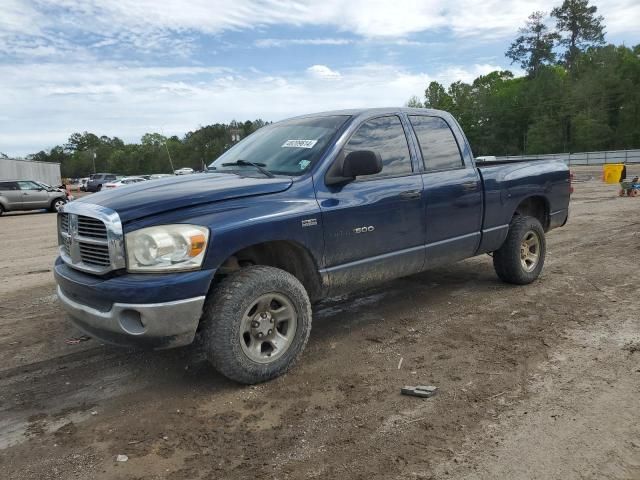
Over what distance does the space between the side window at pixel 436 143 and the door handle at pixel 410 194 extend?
0.37 m

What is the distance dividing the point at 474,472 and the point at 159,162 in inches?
4603

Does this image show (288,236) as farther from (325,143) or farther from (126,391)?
(126,391)

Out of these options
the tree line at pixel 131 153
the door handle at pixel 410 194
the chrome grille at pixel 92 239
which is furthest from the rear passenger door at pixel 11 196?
the tree line at pixel 131 153

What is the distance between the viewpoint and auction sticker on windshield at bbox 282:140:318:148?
4.42 meters

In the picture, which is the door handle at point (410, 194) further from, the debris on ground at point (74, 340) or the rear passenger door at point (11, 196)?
the rear passenger door at point (11, 196)

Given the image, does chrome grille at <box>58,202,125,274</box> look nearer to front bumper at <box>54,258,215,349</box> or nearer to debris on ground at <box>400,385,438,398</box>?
front bumper at <box>54,258,215,349</box>

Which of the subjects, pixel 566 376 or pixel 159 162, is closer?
pixel 566 376

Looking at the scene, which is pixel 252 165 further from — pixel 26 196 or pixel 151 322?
pixel 26 196

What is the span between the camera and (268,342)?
12.6 feet

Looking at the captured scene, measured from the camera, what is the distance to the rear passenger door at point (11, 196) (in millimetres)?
22438

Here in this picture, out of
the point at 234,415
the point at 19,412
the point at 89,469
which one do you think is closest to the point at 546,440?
the point at 234,415

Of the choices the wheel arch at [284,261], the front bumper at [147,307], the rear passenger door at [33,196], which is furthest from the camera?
the rear passenger door at [33,196]

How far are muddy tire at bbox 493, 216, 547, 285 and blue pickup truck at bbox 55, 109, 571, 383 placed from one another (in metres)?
0.33

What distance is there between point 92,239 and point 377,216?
2174 mm
